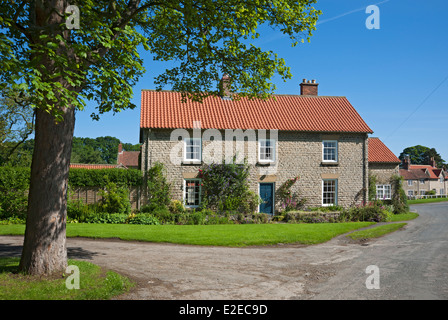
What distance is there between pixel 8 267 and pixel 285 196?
16.7m

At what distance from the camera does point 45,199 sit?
24.0 ft

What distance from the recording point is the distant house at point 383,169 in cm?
2672

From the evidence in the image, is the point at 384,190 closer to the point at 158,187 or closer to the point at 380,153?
the point at 380,153

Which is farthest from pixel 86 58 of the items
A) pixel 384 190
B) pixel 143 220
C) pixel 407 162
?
pixel 407 162

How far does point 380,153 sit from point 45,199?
26578 mm

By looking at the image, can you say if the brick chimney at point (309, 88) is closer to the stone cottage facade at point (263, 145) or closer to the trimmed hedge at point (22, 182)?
the stone cottage facade at point (263, 145)

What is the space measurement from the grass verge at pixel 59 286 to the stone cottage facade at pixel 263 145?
13.2 metres

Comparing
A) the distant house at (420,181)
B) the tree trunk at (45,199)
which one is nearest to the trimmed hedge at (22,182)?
the tree trunk at (45,199)

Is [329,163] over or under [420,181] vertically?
over

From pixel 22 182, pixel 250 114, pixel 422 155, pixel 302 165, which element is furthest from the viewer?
pixel 422 155

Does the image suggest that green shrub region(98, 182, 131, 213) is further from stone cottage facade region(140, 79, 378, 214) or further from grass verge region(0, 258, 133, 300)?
grass verge region(0, 258, 133, 300)
